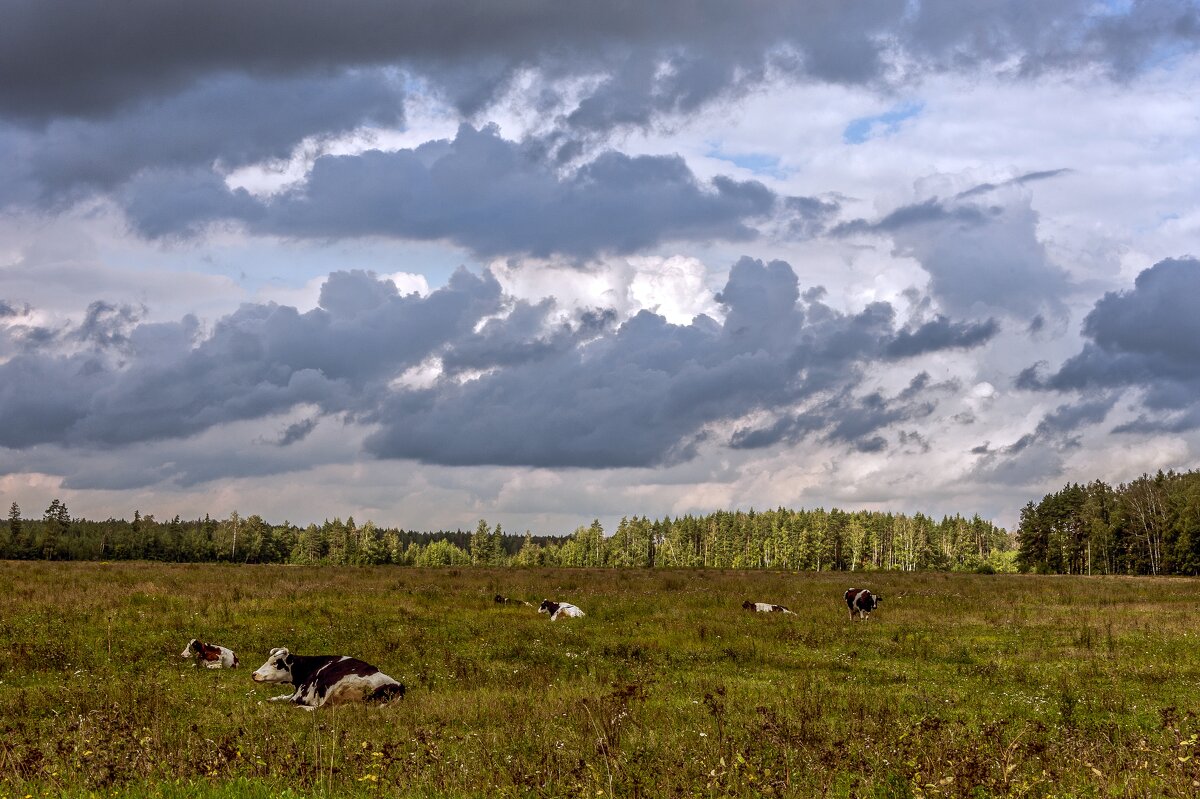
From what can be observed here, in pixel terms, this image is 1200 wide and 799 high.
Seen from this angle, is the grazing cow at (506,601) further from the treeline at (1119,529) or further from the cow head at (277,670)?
the treeline at (1119,529)

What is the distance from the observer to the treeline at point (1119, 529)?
113438 millimetres

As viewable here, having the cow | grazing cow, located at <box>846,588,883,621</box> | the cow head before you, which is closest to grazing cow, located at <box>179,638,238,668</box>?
the cow head

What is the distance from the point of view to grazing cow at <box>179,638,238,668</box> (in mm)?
20953

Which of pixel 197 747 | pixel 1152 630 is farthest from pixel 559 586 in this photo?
pixel 197 747

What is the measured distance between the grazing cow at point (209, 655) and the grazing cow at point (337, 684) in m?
3.86

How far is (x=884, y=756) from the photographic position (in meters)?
10.3

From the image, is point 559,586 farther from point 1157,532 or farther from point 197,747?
point 1157,532

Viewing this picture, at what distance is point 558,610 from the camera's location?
30891 millimetres

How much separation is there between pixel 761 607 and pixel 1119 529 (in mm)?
122165

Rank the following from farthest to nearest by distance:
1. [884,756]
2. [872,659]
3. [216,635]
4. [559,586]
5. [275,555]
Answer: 1. [275,555]
2. [559,586]
3. [216,635]
4. [872,659]
5. [884,756]

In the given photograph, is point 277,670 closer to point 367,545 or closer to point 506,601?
point 506,601

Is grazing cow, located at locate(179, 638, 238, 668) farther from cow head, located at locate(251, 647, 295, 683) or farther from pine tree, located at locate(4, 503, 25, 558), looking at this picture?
pine tree, located at locate(4, 503, 25, 558)

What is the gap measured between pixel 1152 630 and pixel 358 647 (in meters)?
25.4

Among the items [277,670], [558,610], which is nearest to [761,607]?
[558,610]
